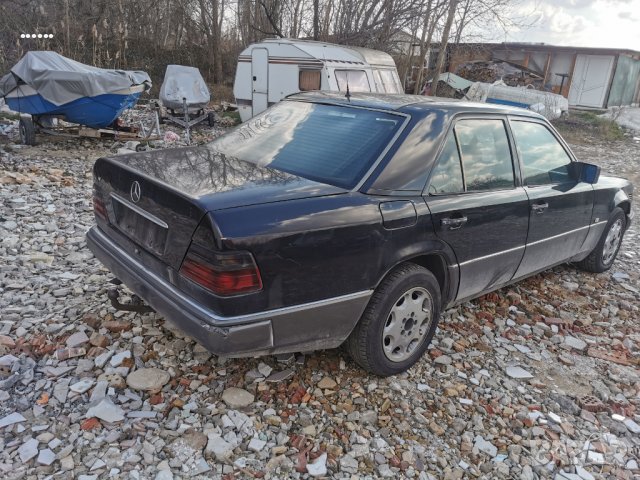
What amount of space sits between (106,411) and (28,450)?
1.29 feet

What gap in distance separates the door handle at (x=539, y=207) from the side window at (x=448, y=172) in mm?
851

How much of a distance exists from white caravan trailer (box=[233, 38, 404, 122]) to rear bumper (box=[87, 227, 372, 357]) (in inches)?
401

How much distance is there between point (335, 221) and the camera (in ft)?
8.49

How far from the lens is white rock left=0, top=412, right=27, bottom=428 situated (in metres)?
2.59

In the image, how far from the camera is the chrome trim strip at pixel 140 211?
8.71 feet

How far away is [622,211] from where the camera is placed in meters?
5.28

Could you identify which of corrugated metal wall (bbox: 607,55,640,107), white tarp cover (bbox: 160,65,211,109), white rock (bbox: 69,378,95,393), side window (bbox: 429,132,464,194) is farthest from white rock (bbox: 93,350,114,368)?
corrugated metal wall (bbox: 607,55,640,107)

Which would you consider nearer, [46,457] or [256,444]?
[46,457]

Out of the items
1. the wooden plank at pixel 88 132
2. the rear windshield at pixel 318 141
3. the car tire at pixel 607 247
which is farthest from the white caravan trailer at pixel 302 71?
the rear windshield at pixel 318 141

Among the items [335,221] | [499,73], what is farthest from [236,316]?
[499,73]

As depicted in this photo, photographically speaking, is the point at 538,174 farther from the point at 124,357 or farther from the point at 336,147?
the point at 124,357

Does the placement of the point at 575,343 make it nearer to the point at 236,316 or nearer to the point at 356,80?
the point at 236,316

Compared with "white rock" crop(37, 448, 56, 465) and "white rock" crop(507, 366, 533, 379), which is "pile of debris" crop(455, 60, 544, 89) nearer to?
"white rock" crop(507, 366, 533, 379)

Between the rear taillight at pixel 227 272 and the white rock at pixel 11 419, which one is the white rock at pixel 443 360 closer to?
the rear taillight at pixel 227 272
